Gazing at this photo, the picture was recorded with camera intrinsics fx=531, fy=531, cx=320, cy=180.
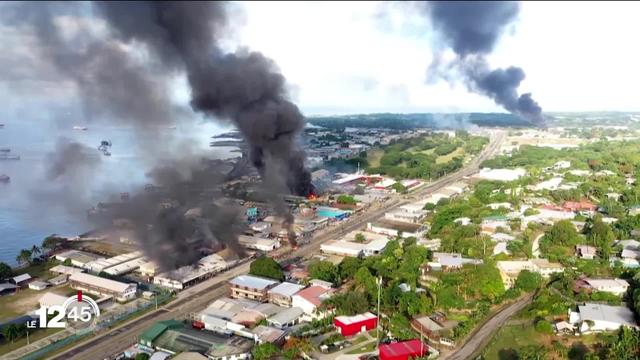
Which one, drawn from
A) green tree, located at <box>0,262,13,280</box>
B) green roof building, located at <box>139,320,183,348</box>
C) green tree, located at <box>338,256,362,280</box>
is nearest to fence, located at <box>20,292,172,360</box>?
green roof building, located at <box>139,320,183,348</box>

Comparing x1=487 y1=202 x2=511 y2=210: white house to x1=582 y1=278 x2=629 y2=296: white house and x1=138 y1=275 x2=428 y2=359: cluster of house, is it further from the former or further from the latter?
x1=138 y1=275 x2=428 y2=359: cluster of house

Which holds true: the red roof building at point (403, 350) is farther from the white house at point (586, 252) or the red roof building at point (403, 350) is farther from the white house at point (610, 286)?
the white house at point (586, 252)

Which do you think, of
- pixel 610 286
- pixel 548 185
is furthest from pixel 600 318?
pixel 548 185

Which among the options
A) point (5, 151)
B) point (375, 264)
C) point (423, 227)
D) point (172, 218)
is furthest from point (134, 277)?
point (5, 151)

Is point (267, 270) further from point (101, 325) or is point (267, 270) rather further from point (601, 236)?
point (601, 236)

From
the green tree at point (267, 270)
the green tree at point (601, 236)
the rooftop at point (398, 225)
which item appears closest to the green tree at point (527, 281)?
the green tree at point (601, 236)
